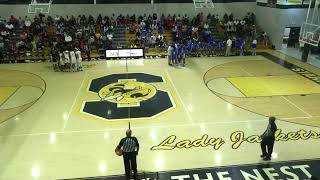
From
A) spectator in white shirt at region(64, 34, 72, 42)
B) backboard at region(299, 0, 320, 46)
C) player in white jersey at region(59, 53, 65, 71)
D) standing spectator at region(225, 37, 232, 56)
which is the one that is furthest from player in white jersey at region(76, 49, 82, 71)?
backboard at region(299, 0, 320, 46)

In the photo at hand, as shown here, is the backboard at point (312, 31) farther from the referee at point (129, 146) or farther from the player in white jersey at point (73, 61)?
the referee at point (129, 146)

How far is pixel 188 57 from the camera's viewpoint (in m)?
22.1

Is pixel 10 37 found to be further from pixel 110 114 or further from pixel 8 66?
pixel 110 114

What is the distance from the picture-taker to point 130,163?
28.2 ft

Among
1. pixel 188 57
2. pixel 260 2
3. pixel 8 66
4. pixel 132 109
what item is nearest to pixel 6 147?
pixel 132 109

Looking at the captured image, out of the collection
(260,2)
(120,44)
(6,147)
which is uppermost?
(260,2)

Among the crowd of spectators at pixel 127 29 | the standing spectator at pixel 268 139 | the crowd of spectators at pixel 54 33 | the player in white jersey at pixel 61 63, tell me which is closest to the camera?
the standing spectator at pixel 268 139

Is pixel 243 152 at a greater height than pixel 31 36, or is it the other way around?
pixel 31 36

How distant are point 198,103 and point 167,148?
4215mm

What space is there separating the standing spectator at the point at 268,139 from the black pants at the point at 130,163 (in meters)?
3.88

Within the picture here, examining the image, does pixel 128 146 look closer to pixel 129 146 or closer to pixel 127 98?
pixel 129 146

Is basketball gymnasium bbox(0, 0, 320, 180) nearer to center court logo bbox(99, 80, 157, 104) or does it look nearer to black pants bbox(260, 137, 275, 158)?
center court logo bbox(99, 80, 157, 104)

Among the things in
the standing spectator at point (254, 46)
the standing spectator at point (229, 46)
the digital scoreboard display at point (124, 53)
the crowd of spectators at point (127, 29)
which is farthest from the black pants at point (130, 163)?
the standing spectator at point (254, 46)

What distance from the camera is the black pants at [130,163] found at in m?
8.20
